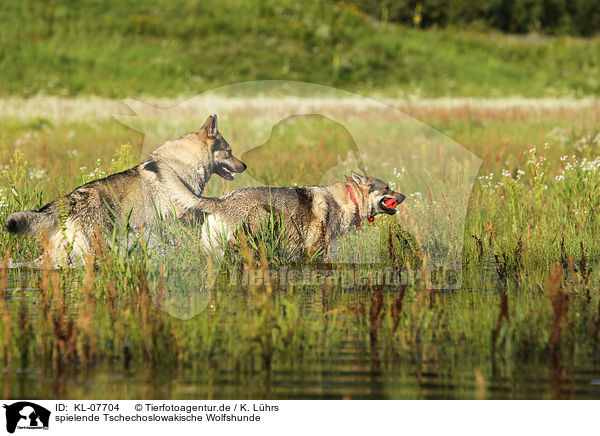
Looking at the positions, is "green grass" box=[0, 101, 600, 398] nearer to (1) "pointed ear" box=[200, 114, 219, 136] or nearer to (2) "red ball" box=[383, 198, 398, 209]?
(1) "pointed ear" box=[200, 114, 219, 136]

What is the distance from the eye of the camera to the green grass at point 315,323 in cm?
546

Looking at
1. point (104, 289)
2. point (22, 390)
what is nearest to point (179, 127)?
point (104, 289)

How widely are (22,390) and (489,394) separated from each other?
3.09 metres

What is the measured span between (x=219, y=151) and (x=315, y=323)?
1.99 metres

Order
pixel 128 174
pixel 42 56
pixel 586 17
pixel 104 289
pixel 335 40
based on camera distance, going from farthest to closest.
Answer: pixel 586 17 < pixel 335 40 < pixel 42 56 < pixel 128 174 < pixel 104 289

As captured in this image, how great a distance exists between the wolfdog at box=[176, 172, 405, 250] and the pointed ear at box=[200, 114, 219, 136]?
0.62 meters

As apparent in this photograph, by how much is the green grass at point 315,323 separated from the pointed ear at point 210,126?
0.59 feet

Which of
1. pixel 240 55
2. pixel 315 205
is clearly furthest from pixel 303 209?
pixel 240 55

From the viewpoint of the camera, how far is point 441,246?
776cm

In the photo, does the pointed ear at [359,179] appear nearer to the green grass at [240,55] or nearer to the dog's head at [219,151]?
the dog's head at [219,151]

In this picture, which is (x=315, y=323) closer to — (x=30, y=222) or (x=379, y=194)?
(x=379, y=194)

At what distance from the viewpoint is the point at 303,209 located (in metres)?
7.90

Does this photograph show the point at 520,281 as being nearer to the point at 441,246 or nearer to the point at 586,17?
the point at 441,246
